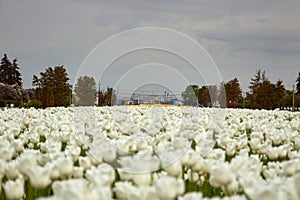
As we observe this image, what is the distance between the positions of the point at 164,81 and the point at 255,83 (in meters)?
55.9

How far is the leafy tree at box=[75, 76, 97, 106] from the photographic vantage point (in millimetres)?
19023

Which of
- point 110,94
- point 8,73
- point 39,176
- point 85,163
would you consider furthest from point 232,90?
point 8,73

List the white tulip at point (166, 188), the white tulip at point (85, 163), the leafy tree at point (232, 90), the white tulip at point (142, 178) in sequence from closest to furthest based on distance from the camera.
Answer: the white tulip at point (166, 188)
the white tulip at point (142, 178)
the white tulip at point (85, 163)
the leafy tree at point (232, 90)

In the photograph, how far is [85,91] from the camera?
21.3m

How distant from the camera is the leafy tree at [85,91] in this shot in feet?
62.4

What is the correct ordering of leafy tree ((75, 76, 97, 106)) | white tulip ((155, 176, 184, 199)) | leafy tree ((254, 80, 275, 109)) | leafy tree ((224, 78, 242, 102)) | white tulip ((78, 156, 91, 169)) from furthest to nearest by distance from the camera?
leafy tree ((224, 78, 242, 102)) → leafy tree ((254, 80, 275, 109)) → leafy tree ((75, 76, 97, 106)) → white tulip ((78, 156, 91, 169)) → white tulip ((155, 176, 184, 199))

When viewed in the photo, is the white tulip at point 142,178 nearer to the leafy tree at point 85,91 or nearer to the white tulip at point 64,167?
the white tulip at point 64,167

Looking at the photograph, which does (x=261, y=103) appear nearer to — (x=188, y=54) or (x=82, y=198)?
(x=188, y=54)

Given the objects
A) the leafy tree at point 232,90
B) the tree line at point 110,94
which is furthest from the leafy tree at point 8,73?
the leafy tree at point 232,90

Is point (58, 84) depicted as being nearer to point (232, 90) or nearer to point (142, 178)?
point (232, 90)

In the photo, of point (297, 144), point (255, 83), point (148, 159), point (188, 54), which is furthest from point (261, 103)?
point (148, 159)

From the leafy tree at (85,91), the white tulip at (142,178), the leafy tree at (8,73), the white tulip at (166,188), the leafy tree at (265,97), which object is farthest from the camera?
the leafy tree at (8,73)

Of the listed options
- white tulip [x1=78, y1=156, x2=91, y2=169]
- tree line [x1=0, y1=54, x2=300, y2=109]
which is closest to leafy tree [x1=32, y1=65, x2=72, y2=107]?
tree line [x1=0, y1=54, x2=300, y2=109]

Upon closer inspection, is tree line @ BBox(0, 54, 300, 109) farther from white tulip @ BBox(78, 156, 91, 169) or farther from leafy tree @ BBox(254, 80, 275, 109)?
white tulip @ BBox(78, 156, 91, 169)
